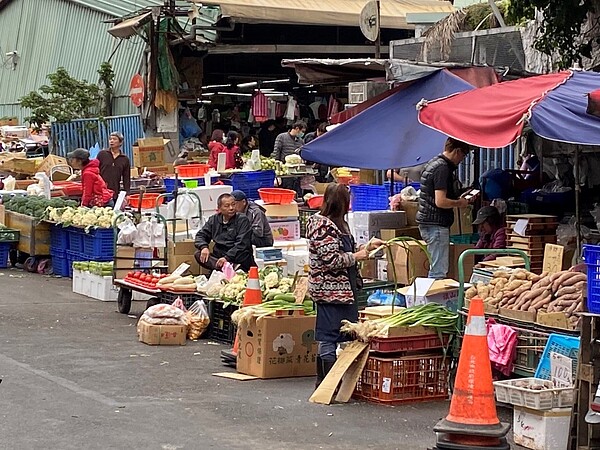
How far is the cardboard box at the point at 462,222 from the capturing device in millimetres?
14320

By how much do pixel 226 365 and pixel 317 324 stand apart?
177cm

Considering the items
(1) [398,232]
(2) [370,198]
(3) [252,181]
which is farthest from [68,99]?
(1) [398,232]

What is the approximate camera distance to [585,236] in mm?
12492

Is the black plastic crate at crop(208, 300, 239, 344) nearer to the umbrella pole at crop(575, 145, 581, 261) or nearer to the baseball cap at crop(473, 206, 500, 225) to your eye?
the baseball cap at crop(473, 206, 500, 225)

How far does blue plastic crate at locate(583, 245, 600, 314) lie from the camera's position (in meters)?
7.57

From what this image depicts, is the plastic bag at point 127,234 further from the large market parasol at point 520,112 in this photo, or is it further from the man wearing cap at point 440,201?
the large market parasol at point 520,112

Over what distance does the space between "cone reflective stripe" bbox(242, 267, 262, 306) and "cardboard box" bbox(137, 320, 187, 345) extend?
1.28 m

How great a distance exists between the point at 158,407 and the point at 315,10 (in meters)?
18.3

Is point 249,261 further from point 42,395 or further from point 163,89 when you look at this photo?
point 163,89

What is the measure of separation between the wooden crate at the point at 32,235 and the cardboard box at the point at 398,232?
7.03m

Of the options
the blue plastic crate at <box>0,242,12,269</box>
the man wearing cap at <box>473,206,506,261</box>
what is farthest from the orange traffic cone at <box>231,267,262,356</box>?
the blue plastic crate at <box>0,242,12,269</box>

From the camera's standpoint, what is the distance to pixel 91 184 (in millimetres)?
18891

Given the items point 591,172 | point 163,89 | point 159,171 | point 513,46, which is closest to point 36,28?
point 163,89

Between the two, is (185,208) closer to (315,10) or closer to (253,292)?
(253,292)
